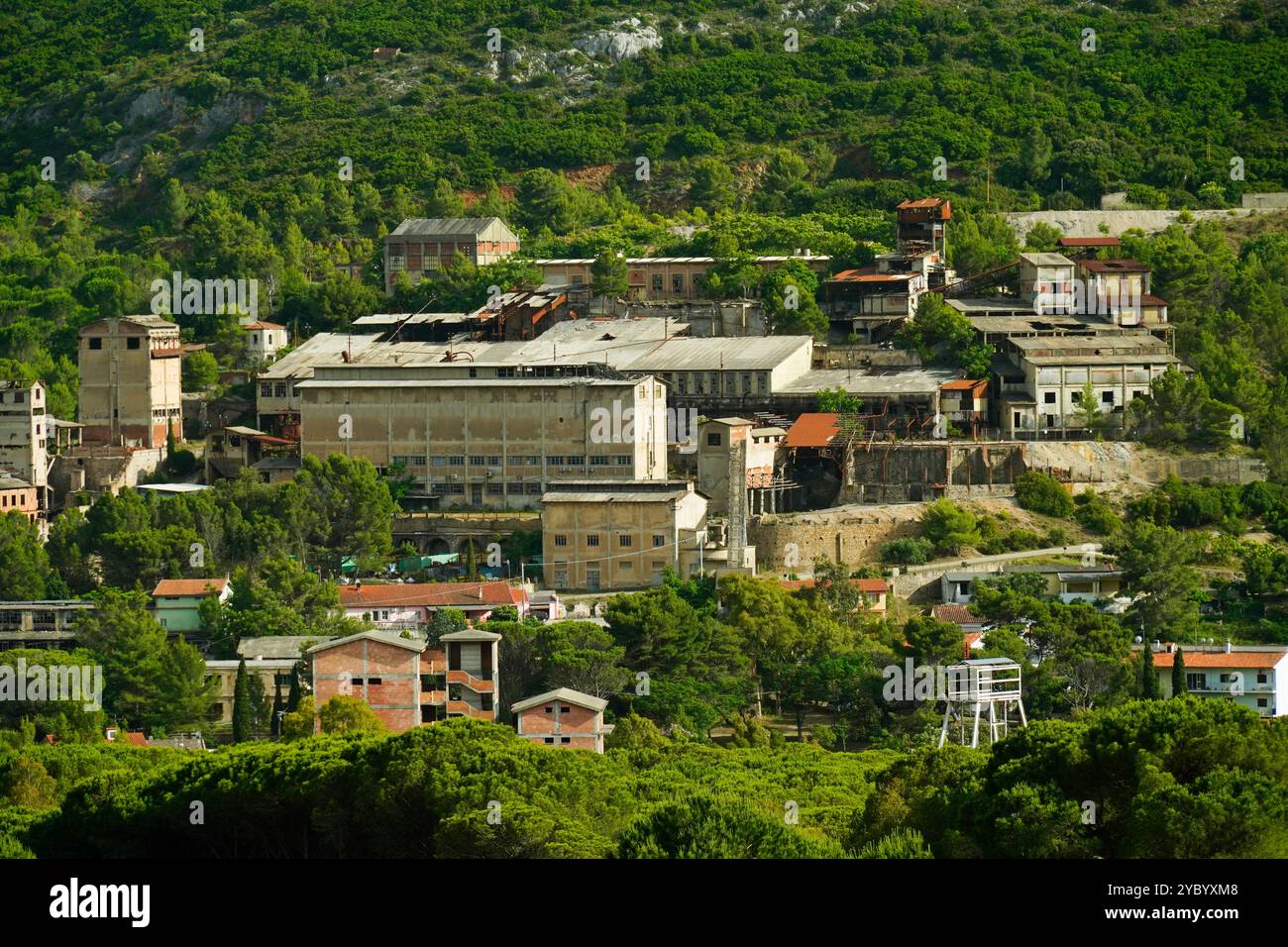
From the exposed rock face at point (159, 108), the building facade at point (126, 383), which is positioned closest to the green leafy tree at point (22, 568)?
the building facade at point (126, 383)

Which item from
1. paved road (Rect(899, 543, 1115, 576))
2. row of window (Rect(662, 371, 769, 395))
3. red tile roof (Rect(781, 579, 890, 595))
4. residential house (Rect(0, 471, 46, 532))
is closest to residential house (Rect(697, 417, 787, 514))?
red tile roof (Rect(781, 579, 890, 595))

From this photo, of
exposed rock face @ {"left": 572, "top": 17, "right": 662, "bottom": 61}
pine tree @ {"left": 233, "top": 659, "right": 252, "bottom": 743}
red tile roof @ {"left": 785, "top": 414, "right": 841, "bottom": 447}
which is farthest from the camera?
exposed rock face @ {"left": 572, "top": 17, "right": 662, "bottom": 61}

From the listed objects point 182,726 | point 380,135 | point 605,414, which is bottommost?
point 182,726

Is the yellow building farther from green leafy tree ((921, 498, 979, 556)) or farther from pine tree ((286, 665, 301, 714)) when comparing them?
pine tree ((286, 665, 301, 714))

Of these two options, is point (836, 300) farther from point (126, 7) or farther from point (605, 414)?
point (126, 7)

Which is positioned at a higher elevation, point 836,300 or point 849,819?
point 836,300

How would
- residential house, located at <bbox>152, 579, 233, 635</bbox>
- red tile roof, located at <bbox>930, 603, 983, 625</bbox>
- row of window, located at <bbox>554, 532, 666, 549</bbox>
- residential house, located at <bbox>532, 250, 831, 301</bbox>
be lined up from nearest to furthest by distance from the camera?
red tile roof, located at <bbox>930, 603, 983, 625</bbox>
residential house, located at <bbox>152, 579, 233, 635</bbox>
row of window, located at <bbox>554, 532, 666, 549</bbox>
residential house, located at <bbox>532, 250, 831, 301</bbox>
